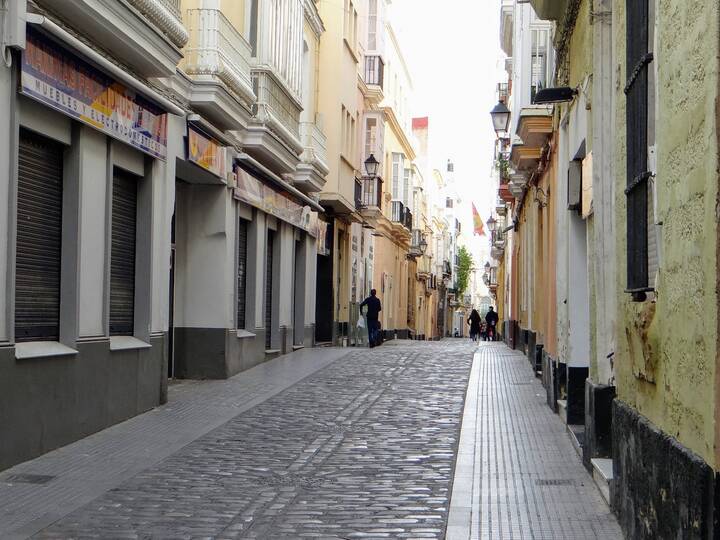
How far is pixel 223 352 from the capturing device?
18016 millimetres

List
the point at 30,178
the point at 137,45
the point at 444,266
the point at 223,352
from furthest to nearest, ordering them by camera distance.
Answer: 1. the point at 444,266
2. the point at 223,352
3. the point at 137,45
4. the point at 30,178

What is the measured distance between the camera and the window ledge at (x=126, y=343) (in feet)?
41.7

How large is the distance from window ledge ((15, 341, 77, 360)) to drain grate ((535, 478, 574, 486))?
14.9 feet

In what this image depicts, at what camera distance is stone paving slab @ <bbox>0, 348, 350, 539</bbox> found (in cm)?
806

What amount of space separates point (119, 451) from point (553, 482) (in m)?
4.15

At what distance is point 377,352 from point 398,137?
23740mm

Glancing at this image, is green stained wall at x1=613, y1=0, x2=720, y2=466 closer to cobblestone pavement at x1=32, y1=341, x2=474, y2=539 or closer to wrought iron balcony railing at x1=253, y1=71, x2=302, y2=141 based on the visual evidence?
cobblestone pavement at x1=32, y1=341, x2=474, y2=539

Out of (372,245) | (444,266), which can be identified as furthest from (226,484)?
(444,266)

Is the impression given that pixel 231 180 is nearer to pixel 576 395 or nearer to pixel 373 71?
pixel 576 395

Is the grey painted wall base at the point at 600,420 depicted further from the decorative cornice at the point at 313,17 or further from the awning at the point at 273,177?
the decorative cornice at the point at 313,17

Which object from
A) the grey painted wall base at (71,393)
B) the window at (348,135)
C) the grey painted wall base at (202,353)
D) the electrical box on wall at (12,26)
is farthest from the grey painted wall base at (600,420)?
the window at (348,135)

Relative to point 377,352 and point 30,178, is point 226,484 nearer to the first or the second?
point 30,178

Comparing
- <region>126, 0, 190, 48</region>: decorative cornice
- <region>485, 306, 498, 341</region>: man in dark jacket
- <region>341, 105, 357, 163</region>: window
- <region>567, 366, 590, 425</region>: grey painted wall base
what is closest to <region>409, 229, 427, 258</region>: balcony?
<region>485, 306, 498, 341</region>: man in dark jacket

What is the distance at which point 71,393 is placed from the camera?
11.1 metres
